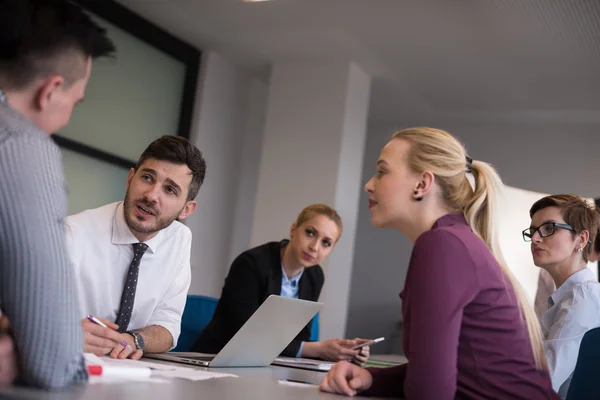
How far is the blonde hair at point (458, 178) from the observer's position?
179cm

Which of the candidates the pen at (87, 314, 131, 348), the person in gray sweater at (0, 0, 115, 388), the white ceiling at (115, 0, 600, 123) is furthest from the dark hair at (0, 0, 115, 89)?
the white ceiling at (115, 0, 600, 123)

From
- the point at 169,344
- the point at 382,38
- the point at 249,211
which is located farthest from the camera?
the point at 249,211

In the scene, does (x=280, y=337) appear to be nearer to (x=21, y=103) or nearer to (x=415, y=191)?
(x=415, y=191)

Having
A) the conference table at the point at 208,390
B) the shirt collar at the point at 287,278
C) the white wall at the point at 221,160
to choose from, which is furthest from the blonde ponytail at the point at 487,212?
the white wall at the point at 221,160

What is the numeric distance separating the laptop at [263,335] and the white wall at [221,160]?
12.9 ft

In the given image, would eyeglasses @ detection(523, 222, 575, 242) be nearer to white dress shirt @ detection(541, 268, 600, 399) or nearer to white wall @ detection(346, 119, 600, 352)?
white dress shirt @ detection(541, 268, 600, 399)

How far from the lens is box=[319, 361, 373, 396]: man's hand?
1.70 meters

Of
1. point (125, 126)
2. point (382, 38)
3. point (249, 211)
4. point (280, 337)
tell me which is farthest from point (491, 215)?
point (249, 211)

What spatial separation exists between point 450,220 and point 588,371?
0.63 m

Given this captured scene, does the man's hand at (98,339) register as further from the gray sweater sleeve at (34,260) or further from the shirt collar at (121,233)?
the gray sweater sleeve at (34,260)

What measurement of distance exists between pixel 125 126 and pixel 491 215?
4.23 meters

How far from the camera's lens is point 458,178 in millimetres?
1807

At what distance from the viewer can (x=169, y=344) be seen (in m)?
2.36

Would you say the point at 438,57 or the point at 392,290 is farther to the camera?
the point at 392,290
